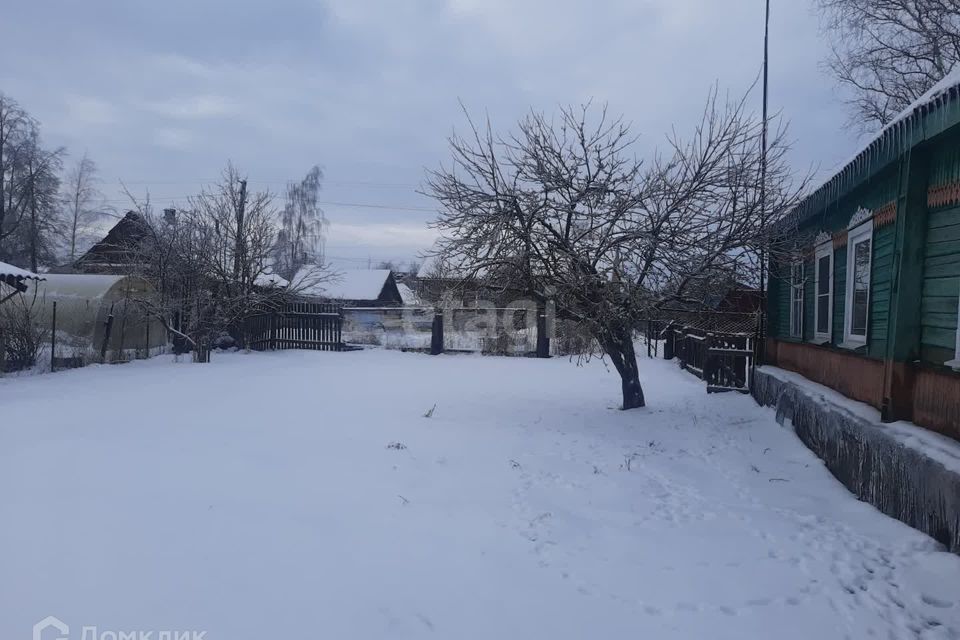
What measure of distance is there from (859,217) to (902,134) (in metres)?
1.76

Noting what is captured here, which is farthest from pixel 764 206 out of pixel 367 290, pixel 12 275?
pixel 367 290

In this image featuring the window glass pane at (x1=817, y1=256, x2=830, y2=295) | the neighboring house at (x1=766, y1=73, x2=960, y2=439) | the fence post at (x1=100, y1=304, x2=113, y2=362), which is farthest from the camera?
the fence post at (x1=100, y1=304, x2=113, y2=362)

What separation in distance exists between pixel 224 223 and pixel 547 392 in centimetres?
1050

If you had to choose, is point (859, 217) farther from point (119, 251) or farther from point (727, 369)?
point (119, 251)

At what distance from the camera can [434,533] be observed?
403 centimetres

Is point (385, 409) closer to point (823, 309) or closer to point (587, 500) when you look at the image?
point (587, 500)

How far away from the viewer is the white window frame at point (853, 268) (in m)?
6.04

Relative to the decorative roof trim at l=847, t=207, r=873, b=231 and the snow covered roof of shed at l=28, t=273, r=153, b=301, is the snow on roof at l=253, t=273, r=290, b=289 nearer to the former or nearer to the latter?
the snow covered roof of shed at l=28, t=273, r=153, b=301

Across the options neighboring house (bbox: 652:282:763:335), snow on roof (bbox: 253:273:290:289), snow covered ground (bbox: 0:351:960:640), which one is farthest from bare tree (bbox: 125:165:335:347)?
neighboring house (bbox: 652:282:763:335)

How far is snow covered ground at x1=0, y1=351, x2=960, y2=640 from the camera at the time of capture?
295 cm

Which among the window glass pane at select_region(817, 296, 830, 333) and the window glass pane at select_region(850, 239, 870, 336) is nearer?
the window glass pane at select_region(850, 239, 870, 336)

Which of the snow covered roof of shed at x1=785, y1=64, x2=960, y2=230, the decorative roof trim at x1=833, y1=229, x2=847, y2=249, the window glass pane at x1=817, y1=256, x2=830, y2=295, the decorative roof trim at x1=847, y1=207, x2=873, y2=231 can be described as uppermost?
the snow covered roof of shed at x1=785, y1=64, x2=960, y2=230

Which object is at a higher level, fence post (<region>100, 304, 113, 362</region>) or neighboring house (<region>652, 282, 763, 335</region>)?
neighboring house (<region>652, 282, 763, 335</region>)

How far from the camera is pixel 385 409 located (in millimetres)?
8375
